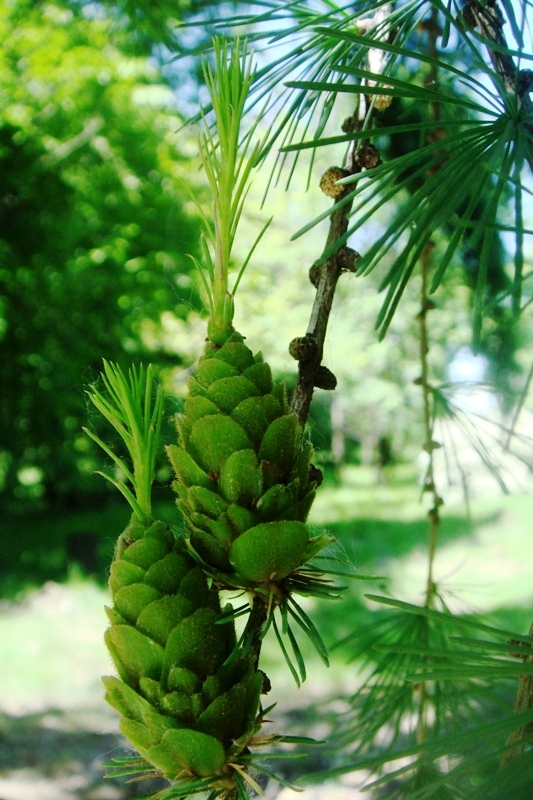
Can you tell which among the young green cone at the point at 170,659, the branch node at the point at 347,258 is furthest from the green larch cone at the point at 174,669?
the branch node at the point at 347,258

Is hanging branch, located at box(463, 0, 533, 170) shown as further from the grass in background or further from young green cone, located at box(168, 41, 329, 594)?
the grass in background

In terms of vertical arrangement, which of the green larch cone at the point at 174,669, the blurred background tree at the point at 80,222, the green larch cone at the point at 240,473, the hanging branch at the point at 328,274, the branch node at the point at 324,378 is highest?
the blurred background tree at the point at 80,222

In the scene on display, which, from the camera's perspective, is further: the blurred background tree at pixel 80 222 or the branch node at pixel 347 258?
the blurred background tree at pixel 80 222

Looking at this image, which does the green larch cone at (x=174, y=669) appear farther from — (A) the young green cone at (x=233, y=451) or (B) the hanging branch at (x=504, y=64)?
(B) the hanging branch at (x=504, y=64)

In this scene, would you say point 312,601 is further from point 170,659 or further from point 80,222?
point 170,659

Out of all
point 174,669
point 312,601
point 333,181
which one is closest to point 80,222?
point 312,601

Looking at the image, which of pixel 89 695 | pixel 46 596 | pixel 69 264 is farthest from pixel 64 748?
pixel 69 264
